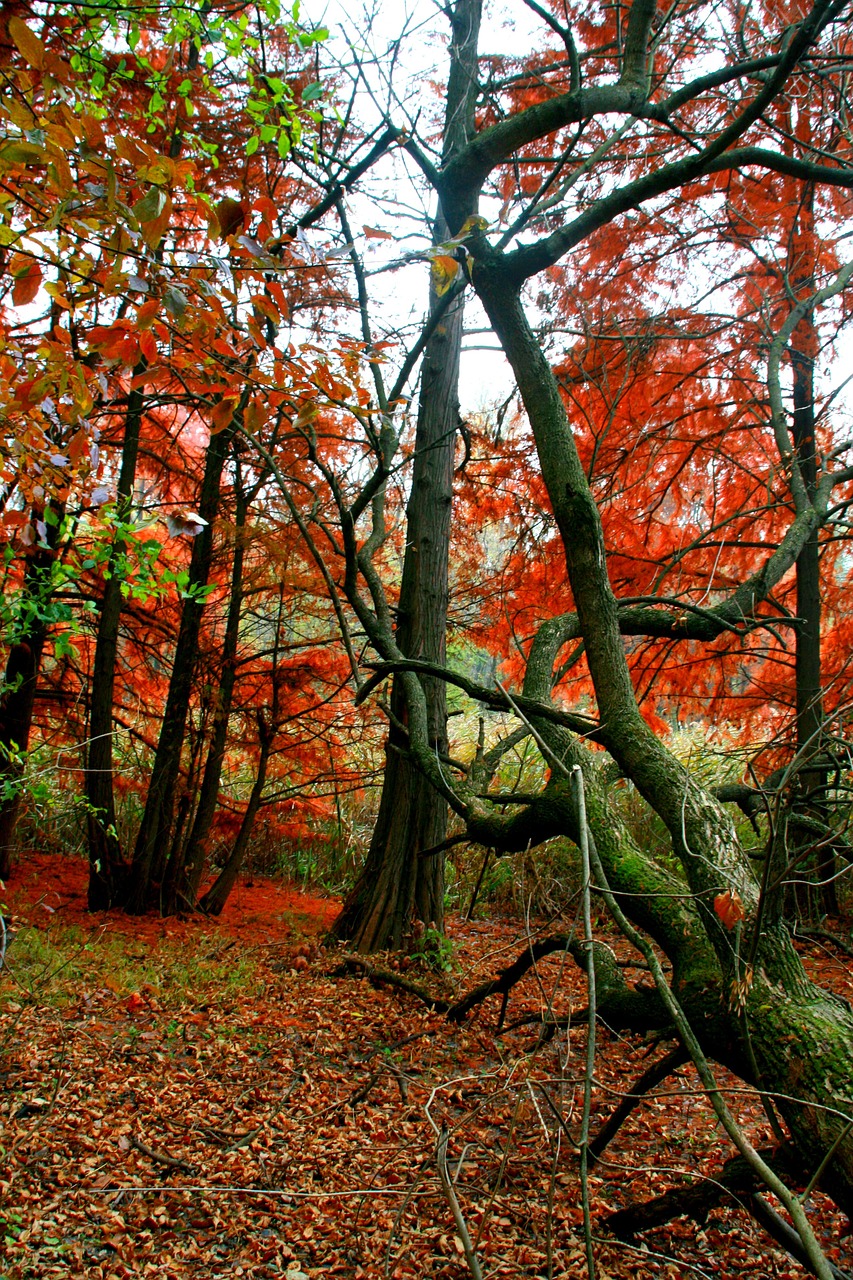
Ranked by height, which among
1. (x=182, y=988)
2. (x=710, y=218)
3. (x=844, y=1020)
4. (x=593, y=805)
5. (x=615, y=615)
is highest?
(x=710, y=218)

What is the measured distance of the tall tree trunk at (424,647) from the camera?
14.4ft

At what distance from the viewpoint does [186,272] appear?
1989 mm

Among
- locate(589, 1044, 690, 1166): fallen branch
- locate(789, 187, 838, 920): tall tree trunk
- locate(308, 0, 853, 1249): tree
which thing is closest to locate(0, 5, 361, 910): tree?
locate(308, 0, 853, 1249): tree

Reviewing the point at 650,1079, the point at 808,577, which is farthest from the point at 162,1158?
the point at 808,577

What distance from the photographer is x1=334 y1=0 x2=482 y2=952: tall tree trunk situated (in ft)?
14.4

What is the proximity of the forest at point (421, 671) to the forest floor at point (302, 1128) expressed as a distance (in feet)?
0.07

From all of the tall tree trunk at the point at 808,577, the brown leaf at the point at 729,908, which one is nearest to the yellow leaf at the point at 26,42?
the brown leaf at the point at 729,908

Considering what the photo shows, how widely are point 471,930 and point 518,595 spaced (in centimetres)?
239

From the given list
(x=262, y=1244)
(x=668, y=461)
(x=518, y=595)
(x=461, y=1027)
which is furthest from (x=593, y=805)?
(x=668, y=461)

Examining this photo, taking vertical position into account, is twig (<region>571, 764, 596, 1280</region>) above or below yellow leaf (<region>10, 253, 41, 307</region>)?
below

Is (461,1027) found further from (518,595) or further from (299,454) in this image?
(299,454)

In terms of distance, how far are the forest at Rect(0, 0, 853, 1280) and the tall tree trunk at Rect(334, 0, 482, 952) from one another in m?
0.03

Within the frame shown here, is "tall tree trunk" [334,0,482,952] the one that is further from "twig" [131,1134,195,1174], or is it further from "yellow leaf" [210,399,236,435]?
"yellow leaf" [210,399,236,435]

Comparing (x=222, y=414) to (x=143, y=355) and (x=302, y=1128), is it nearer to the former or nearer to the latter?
(x=143, y=355)
